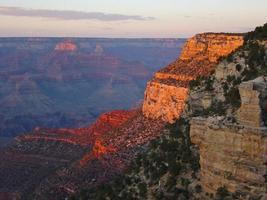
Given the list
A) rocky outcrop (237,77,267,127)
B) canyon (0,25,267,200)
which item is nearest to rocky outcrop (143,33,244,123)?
canyon (0,25,267,200)

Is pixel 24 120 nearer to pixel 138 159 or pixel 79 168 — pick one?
pixel 79 168

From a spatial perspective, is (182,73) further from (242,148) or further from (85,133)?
(242,148)

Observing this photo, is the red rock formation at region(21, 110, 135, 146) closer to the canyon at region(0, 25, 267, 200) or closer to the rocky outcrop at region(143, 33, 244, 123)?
the canyon at region(0, 25, 267, 200)

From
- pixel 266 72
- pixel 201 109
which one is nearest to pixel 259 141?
pixel 266 72

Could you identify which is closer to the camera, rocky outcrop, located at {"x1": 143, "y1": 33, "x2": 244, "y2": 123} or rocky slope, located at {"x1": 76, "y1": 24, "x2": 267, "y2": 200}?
rocky slope, located at {"x1": 76, "y1": 24, "x2": 267, "y2": 200}

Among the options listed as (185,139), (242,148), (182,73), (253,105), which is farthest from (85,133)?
(242,148)

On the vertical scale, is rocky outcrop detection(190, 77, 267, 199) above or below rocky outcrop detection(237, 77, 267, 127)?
below
